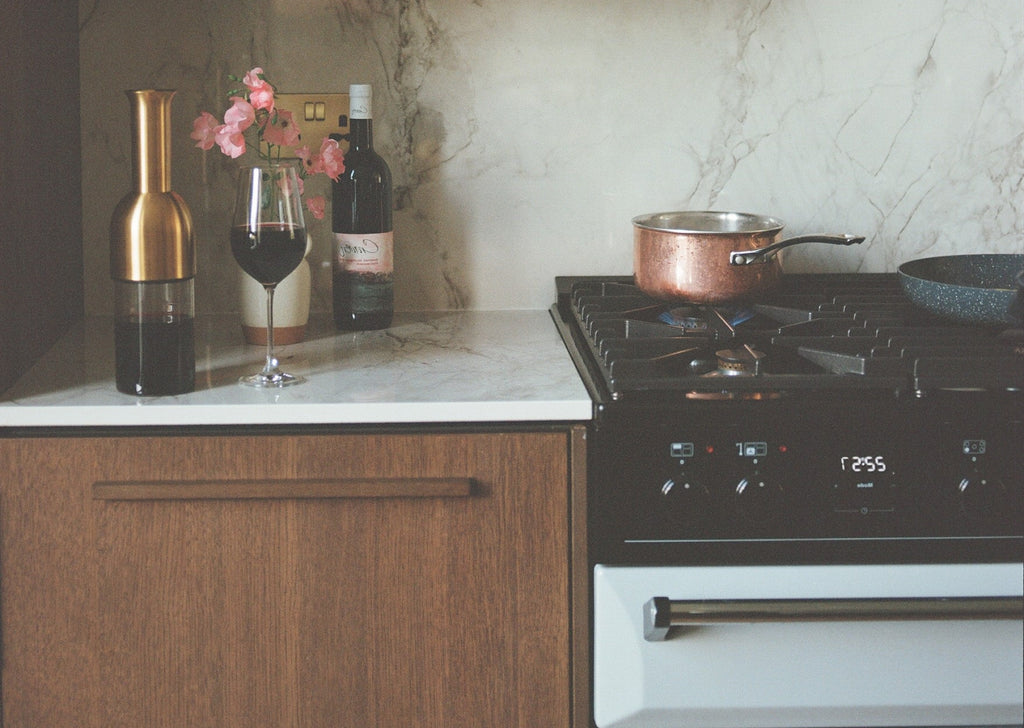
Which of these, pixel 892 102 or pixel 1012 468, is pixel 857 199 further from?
pixel 1012 468

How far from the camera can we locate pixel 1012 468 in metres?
1.36

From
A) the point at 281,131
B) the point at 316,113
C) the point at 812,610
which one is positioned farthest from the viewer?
the point at 316,113

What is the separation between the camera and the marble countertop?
1.34 m

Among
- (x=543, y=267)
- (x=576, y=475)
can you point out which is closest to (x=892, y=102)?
(x=543, y=267)

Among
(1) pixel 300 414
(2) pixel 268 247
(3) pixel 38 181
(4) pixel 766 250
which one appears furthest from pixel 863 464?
(3) pixel 38 181

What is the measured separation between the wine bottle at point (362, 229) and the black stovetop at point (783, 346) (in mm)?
295

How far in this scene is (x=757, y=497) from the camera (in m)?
1.35

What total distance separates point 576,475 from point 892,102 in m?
0.97

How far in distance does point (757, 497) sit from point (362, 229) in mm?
742

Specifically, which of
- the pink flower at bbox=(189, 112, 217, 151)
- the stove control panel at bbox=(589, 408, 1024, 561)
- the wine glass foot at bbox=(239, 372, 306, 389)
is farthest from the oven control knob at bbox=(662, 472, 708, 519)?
the pink flower at bbox=(189, 112, 217, 151)

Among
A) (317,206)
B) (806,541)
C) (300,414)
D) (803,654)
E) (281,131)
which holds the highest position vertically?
(281,131)

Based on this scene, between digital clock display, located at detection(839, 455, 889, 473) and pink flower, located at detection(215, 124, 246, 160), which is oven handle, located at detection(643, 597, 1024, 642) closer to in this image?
digital clock display, located at detection(839, 455, 889, 473)

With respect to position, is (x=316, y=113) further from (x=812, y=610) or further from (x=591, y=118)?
(x=812, y=610)

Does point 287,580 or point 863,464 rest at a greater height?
point 863,464
